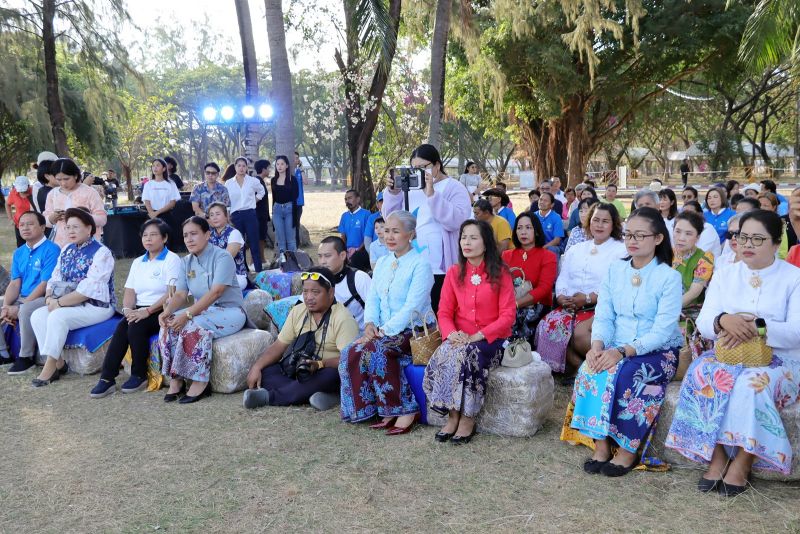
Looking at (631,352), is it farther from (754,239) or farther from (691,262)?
(691,262)

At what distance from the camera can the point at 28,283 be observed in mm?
6469

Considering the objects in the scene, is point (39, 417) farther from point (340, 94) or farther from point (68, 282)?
point (340, 94)

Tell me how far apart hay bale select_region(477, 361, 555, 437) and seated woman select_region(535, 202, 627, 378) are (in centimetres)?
81

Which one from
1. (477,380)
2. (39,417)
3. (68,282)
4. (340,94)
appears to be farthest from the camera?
(340,94)

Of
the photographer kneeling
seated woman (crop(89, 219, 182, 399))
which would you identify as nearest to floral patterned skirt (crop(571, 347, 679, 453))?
the photographer kneeling

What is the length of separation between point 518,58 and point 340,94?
198 inches

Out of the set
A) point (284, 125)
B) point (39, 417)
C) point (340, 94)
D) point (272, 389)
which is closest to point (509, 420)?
point (272, 389)

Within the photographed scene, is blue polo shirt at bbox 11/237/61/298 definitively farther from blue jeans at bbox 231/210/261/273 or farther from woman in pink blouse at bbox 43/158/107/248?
blue jeans at bbox 231/210/261/273

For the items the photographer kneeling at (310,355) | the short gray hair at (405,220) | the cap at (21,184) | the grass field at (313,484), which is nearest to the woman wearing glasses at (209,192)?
the cap at (21,184)

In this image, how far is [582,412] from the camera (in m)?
3.93

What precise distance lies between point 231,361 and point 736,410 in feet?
11.3

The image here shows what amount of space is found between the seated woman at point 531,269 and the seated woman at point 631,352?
1.42 metres

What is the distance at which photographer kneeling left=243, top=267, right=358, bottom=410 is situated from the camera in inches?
198

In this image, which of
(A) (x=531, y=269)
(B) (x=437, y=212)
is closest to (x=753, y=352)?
(A) (x=531, y=269)
